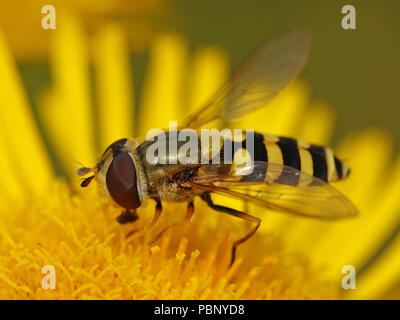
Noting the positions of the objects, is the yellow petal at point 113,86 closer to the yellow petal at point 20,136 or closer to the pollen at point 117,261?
the yellow petal at point 20,136

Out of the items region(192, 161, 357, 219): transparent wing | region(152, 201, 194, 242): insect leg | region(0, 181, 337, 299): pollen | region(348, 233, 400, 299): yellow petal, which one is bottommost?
region(348, 233, 400, 299): yellow petal

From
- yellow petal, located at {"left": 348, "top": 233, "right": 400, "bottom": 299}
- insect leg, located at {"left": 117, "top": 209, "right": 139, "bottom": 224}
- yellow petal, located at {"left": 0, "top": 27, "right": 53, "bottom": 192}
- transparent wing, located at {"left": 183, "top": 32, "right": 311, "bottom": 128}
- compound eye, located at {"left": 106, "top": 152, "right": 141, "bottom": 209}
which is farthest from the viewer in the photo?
yellow petal, located at {"left": 0, "top": 27, "right": 53, "bottom": 192}

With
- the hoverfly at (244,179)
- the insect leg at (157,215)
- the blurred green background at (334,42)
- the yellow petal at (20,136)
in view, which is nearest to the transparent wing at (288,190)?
the hoverfly at (244,179)

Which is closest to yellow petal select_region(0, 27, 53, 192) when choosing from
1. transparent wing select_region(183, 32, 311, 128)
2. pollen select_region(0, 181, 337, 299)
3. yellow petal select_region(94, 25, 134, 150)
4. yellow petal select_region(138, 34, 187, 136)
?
yellow petal select_region(94, 25, 134, 150)

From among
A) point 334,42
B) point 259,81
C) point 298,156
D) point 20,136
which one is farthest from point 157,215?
point 334,42

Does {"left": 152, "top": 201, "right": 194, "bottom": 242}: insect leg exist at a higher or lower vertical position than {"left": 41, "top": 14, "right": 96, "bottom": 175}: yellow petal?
lower

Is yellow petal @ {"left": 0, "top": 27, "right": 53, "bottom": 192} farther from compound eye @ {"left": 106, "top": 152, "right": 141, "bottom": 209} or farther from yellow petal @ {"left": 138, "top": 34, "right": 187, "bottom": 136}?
compound eye @ {"left": 106, "top": 152, "right": 141, "bottom": 209}

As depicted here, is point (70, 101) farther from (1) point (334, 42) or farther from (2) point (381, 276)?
(2) point (381, 276)
